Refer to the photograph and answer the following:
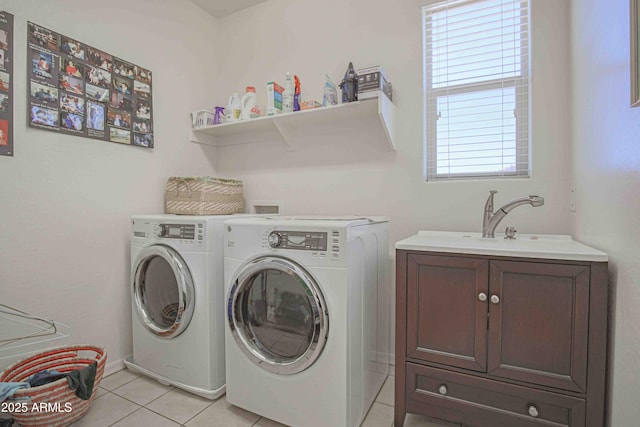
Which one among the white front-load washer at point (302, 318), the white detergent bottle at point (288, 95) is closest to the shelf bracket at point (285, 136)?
the white detergent bottle at point (288, 95)

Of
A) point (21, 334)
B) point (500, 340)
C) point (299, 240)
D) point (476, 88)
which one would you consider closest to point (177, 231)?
point (299, 240)

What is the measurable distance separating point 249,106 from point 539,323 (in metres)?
2.19

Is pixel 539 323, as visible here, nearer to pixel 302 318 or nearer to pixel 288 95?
pixel 302 318

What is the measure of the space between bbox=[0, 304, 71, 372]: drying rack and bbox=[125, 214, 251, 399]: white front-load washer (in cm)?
43

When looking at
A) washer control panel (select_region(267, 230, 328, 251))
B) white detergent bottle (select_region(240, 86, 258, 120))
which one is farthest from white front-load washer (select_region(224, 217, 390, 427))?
white detergent bottle (select_region(240, 86, 258, 120))

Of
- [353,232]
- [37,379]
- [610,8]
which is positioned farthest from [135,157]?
[610,8]

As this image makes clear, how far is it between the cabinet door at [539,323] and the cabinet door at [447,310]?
47 mm

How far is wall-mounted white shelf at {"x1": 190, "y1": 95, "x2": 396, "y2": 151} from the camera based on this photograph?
1.89 metres

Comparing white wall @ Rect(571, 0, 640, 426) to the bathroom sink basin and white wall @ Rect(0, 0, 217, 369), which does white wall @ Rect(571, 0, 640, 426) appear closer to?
the bathroom sink basin

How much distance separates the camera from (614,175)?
1.04 meters

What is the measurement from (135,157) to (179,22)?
1160mm

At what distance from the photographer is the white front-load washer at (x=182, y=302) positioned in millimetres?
1653

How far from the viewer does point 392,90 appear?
1.99 meters

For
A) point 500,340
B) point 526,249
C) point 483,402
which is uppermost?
point 526,249
